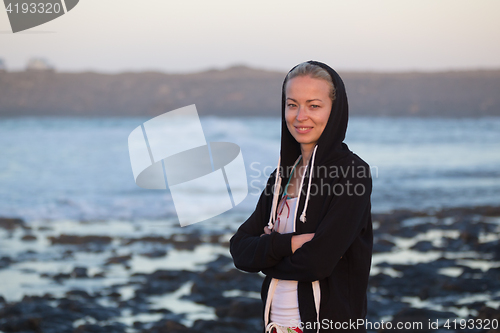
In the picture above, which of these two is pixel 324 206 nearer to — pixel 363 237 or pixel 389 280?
pixel 363 237

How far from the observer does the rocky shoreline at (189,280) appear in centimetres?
535

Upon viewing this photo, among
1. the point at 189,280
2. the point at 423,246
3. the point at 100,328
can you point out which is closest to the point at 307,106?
the point at 100,328

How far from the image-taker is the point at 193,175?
17.5 meters

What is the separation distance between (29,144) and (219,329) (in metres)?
26.6

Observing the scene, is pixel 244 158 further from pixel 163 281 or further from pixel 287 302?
pixel 287 302

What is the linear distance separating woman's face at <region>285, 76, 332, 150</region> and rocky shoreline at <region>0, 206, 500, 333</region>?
3299mm

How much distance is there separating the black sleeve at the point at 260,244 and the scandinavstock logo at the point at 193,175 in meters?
9.14

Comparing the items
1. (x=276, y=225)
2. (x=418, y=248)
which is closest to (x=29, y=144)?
(x=418, y=248)

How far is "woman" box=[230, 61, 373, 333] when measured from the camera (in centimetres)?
210

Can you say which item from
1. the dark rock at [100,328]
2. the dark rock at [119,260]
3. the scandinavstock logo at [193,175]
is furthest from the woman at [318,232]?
the scandinavstock logo at [193,175]

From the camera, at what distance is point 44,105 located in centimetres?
4122

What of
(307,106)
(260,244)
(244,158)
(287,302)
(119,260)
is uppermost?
(307,106)

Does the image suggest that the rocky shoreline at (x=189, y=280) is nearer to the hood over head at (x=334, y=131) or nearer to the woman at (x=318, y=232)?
the woman at (x=318, y=232)

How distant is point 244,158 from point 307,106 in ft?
61.8
